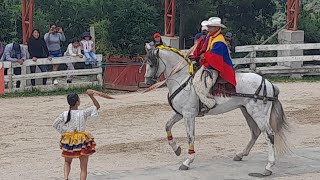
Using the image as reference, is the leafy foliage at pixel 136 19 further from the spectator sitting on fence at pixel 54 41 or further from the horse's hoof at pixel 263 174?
the horse's hoof at pixel 263 174

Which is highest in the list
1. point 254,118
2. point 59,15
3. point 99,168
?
point 59,15

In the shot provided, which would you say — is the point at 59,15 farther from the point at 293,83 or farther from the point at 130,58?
the point at 293,83

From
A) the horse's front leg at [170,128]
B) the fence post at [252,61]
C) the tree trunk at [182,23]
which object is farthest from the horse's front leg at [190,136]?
the tree trunk at [182,23]

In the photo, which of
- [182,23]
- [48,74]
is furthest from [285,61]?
[48,74]

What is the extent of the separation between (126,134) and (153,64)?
3.27 m

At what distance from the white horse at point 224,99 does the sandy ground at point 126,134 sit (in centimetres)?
76

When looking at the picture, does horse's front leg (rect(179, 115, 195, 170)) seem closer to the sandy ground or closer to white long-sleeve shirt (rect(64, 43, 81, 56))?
the sandy ground

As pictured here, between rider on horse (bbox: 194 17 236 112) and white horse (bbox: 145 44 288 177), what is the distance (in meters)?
0.17

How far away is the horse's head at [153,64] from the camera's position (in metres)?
11.1

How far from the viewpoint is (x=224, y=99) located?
10969 mm

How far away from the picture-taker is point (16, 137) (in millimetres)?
13703

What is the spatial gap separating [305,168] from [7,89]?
1013 cm

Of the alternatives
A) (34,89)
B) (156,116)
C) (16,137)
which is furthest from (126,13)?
(16,137)

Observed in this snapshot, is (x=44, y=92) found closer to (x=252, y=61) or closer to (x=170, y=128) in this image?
(x=252, y=61)
